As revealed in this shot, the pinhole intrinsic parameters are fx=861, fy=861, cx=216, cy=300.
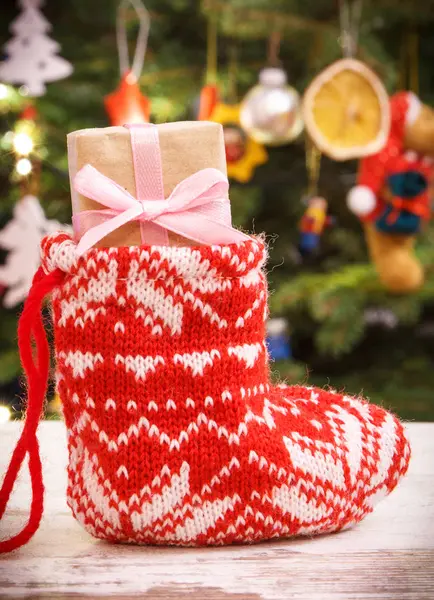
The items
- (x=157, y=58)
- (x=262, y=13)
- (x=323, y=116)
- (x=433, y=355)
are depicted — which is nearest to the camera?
(x=323, y=116)

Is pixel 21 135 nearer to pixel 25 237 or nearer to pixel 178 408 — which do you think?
pixel 25 237

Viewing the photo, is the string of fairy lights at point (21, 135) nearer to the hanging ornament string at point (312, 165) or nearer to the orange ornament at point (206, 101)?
the orange ornament at point (206, 101)

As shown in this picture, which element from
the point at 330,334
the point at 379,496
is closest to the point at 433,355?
the point at 330,334

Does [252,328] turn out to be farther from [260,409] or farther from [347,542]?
[347,542]

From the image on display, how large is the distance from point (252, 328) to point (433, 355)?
67.8 inches

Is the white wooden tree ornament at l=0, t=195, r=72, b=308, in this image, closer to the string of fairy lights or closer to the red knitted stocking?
the string of fairy lights

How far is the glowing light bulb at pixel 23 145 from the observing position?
1.46m

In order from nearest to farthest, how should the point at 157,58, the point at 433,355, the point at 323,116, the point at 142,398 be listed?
the point at 142,398
the point at 323,116
the point at 157,58
the point at 433,355

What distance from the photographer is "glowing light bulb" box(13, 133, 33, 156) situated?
146cm

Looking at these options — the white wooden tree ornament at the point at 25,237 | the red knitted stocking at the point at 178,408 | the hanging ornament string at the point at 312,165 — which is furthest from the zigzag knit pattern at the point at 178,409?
the hanging ornament string at the point at 312,165

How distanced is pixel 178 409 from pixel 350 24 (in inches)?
58.1

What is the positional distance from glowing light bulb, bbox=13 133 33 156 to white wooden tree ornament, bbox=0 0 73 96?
13 cm

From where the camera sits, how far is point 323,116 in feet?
4.97

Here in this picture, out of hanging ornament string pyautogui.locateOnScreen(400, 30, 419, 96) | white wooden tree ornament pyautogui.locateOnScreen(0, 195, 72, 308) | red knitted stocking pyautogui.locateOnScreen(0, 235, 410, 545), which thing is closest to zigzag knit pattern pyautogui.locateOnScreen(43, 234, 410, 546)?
red knitted stocking pyautogui.locateOnScreen(0, 235, 410, 545)
